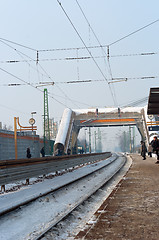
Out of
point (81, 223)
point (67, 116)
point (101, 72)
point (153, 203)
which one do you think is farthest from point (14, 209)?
point (67, 116)

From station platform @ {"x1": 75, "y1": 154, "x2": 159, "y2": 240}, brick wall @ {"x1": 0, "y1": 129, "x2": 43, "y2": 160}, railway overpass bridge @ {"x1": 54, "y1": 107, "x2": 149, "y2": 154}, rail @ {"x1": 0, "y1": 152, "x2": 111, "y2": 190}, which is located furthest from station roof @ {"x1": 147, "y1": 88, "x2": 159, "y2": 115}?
railway overpass bridge @ {"x1": 54, "y1": 107, "x2": 149, "y2": 154}

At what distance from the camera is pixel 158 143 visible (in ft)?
68.6

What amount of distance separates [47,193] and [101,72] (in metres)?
22.5

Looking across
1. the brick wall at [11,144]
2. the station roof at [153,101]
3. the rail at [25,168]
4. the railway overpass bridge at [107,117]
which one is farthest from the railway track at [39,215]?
the railway overpass bridge at [107,117]

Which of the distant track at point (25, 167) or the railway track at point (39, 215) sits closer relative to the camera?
the railway track at point (39, 215)

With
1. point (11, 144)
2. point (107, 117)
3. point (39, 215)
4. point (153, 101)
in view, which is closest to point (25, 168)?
point (39, 215)

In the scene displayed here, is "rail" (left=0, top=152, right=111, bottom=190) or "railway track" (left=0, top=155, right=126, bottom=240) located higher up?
"rail" (left=0, top=152, right=111, bottom=190)

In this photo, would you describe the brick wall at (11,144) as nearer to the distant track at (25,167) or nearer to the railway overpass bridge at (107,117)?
the distant track at (25,167)

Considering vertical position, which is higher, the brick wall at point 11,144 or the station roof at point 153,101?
the station roof at point 153,101

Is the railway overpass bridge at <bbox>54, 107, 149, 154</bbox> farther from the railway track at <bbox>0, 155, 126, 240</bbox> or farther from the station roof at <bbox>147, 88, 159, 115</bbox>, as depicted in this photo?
the railway track at <bbox>0, 155, 126, 240</bbox>

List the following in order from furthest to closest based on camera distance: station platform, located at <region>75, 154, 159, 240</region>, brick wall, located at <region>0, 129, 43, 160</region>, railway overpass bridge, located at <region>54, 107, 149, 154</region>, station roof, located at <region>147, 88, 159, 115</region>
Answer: railway overpass bridge, located at <region>54, 107, 149, 154</region>, brick wall, located at <region>0, 129, 43, 160</region>, station roof, located at <region>147, 88, 159, 115</region>, station platform, located at <region>75, 154, 159, 240</region>

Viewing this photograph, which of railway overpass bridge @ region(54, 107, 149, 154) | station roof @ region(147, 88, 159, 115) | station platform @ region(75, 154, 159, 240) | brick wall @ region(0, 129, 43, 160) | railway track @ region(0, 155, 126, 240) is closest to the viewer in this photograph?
station platform @ region(75, 154, 159, 240)

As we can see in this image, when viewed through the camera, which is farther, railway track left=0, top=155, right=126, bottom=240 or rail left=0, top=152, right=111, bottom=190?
rail left=0, top=152, right=111, bottom=190

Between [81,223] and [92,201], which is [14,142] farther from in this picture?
[81,223]
